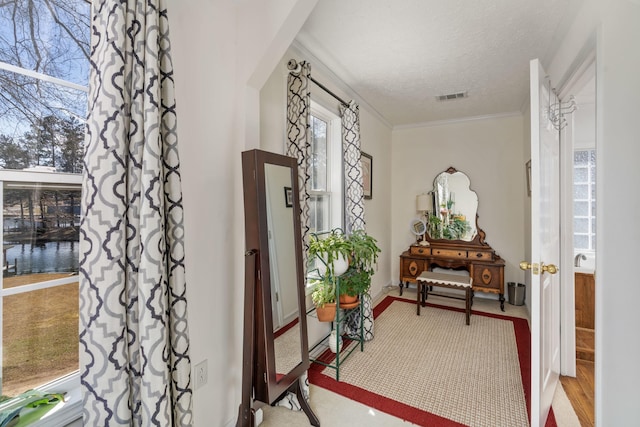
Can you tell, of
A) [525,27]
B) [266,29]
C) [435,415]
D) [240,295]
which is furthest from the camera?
[525,27]

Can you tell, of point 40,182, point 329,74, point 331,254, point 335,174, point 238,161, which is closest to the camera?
point 40,182

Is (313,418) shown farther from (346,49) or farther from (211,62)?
(346,49)

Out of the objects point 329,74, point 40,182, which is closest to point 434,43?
point 329,74

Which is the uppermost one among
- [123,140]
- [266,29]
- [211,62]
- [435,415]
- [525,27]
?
[525,27]

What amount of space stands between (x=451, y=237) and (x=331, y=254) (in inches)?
103

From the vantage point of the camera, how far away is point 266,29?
1.50m

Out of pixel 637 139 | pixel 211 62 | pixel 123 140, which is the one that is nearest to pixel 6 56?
pixel 123 140

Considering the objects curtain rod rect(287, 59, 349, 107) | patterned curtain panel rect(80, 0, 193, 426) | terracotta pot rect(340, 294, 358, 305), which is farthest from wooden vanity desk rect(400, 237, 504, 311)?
patterned curtain panel rect(80, 0, 193, 426)

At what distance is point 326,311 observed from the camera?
231 centimetres

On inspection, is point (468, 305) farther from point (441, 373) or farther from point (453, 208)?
point (453, 208)

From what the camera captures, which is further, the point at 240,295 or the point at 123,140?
the point at 240,295

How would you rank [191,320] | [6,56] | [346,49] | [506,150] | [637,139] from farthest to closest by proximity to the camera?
[506,150], [346,49], [191,320], [637,139], [6,56]

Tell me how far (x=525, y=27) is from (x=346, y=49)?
126 cm

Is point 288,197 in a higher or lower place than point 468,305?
higher
